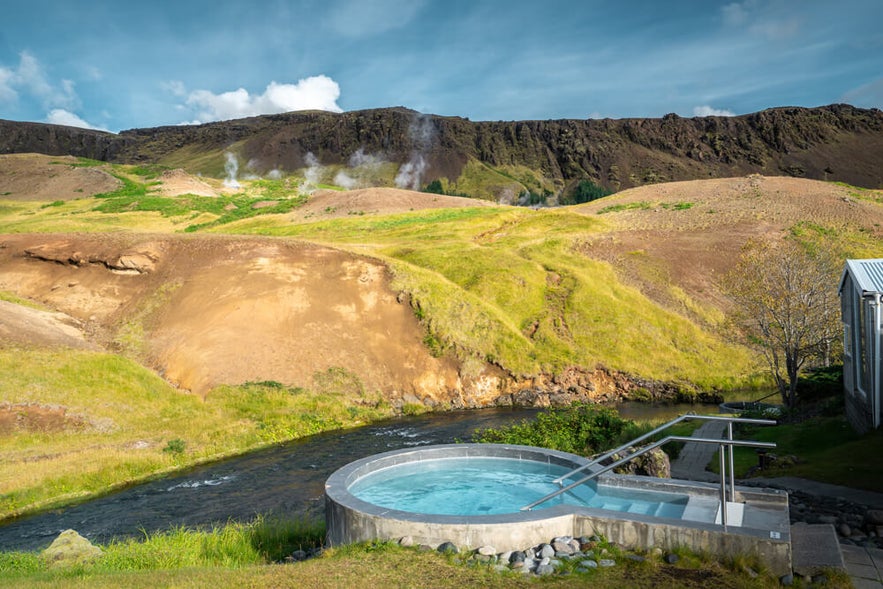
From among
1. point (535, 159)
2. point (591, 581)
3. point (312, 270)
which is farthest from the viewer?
point (535, 159)

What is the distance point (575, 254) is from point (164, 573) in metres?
43.5

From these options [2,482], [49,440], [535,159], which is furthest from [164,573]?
[535,159]

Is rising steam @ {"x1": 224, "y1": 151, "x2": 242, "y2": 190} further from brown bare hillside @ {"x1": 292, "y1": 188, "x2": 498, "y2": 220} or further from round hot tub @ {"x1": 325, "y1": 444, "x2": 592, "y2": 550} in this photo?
round hot tub @ {"x1": 325, "y1": 444, "x2": 592, "y2": 550}

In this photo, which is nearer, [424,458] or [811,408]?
[424,458]

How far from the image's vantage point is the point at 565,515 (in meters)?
9.77

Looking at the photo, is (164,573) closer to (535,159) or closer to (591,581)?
(591,581)

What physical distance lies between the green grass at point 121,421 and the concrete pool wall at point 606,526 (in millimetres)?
11840

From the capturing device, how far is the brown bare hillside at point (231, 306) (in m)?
30.9

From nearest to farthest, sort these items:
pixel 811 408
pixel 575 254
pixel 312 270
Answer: pixel 811 408 → pixel 312 270 → pixel 575 254

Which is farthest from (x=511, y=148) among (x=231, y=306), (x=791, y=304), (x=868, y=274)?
(x=868, y=274)

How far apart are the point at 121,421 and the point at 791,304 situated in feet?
87.4

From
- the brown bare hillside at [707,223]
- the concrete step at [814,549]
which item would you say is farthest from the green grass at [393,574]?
the brown bare hillside at [707,223]

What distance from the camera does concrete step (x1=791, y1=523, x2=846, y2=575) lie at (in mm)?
8234

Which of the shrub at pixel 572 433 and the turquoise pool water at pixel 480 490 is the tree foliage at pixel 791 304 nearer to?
the shrub at pixel 572 433
